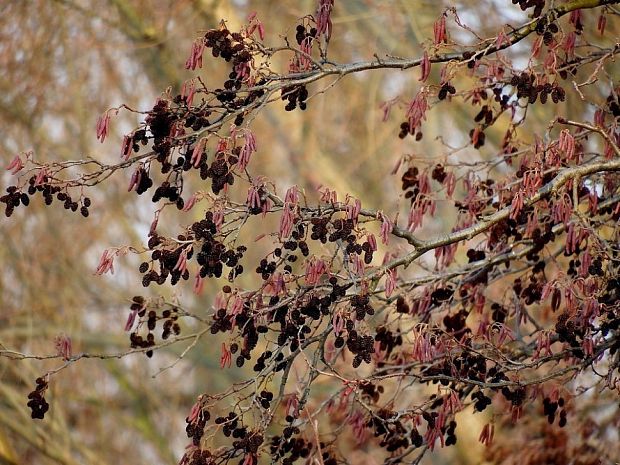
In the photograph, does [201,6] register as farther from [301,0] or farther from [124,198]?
[124,198]

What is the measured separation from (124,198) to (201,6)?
2.97m

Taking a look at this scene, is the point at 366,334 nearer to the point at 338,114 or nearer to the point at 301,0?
the point at 301,0

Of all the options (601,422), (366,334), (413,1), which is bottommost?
(366,334)

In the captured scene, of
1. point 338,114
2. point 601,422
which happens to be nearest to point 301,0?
point 338,114

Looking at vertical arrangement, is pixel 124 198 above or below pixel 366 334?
above

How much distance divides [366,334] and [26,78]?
730 centimetres

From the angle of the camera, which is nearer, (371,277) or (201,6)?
(371,277)

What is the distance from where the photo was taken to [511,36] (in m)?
4.61

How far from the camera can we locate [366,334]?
164 inches

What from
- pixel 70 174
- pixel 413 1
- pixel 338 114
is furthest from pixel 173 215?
pixel 413 1

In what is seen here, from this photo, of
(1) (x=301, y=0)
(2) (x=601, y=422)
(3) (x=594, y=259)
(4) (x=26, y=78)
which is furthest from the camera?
(1) (x=301, y=0)

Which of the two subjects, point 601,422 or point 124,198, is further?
point 124,198

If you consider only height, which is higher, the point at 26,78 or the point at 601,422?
the point at 26,78

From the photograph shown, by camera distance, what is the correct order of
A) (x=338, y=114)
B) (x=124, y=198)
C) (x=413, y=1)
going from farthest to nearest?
(x=338, y=114)
(x=124, y=198)
(x=413, y=1)
